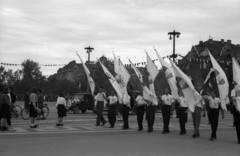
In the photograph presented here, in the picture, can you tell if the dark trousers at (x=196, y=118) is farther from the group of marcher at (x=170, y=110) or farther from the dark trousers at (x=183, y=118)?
the dark trousers at (x=183, y=118)

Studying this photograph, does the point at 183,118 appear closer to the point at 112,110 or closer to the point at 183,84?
the point at 183,84

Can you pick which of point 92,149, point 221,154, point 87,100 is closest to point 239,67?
point 221,154

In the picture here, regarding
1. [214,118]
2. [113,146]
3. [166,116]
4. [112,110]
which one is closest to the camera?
[113,146]

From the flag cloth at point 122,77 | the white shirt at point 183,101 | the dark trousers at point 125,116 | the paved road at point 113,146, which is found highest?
the flag cloth at point 122,77

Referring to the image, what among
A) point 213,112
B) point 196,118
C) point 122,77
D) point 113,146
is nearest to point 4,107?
point 122,77

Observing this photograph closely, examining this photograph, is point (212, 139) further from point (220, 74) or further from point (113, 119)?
point (113, 119)

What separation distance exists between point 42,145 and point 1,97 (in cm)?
487

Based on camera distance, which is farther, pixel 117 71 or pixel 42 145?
pixel 117 71

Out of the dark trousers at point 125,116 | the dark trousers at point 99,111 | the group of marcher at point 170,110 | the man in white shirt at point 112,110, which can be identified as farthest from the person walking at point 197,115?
the dark trousers at point 99,111

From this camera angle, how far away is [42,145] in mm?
9469

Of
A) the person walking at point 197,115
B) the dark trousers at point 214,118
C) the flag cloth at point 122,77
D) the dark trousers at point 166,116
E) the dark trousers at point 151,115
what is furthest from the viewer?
the flag cloth at point 122,77

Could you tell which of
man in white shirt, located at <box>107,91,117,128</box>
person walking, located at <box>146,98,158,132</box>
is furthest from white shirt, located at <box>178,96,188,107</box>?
man in white shirt, located at <box>107,91,117,128</box>

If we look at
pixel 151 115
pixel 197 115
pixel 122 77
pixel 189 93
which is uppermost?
pixel 122 77

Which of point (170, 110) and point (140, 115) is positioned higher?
point (170, 110)
